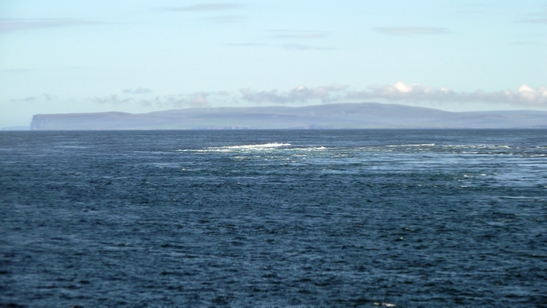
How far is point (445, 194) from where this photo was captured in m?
63.5

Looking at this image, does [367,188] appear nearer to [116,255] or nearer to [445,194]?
[445,194]

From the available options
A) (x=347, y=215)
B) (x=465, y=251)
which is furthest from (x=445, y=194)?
(x=465, y=251)

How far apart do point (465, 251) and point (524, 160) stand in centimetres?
7728

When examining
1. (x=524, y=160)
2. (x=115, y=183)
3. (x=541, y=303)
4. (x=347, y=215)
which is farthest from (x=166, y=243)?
(x=524, y=160)

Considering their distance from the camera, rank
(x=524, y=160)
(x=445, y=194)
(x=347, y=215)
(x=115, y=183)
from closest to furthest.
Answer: (x=347, y=215), (x=445, y=194), (x=115, y=183), (x=524, y=160)

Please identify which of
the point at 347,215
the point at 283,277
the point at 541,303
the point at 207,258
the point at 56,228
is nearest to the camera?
the point at 541,303

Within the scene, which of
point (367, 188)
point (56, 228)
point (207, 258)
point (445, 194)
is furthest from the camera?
point (367, 188)

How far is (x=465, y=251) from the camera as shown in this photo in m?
37.2

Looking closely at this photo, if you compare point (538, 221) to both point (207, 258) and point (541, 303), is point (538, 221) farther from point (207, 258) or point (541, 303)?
point (207, 258)

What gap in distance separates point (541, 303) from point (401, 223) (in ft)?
60.6

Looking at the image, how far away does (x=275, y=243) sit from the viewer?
39.2m

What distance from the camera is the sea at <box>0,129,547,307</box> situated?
96.7 ft

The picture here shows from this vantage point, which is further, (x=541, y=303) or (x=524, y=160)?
(x=524, y=160)

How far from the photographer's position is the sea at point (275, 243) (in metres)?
29.5
